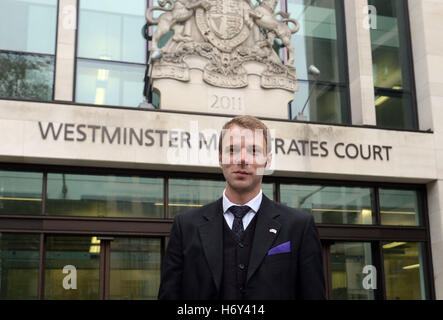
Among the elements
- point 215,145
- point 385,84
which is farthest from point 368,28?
point 215,145

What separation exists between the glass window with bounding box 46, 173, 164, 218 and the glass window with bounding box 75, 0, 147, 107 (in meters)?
1.68

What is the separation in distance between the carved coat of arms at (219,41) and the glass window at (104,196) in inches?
88.2

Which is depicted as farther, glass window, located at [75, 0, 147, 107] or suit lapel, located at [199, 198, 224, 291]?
glass window, located at [75, 0, 147, 107]

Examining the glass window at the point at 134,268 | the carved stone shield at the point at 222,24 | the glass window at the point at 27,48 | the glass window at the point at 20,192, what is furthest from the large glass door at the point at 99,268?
the carved stone shield at the point at 222,24

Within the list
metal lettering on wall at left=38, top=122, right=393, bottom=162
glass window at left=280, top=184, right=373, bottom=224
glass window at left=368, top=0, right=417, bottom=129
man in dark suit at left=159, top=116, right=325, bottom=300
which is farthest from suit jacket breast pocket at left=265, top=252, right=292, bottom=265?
glass window at left=368, top=0, right=417, bottom=129

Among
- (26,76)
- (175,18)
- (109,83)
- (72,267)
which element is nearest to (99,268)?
(72,267)

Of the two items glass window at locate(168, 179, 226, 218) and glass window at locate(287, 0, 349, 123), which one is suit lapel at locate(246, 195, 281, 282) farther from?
glass window at locate(287, 0, 349, 123)

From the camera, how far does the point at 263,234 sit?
2.52 metres

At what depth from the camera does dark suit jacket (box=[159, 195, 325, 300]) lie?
244cm

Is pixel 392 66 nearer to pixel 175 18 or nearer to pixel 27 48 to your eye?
pixel 175 18

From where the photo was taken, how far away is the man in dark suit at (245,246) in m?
2.45

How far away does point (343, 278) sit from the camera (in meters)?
12.4

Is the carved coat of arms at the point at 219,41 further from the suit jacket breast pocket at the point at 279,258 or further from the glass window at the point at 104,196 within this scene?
the suit jacket breast pocket at the point at 279,258

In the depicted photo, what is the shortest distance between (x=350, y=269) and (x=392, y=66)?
4.99 metres
